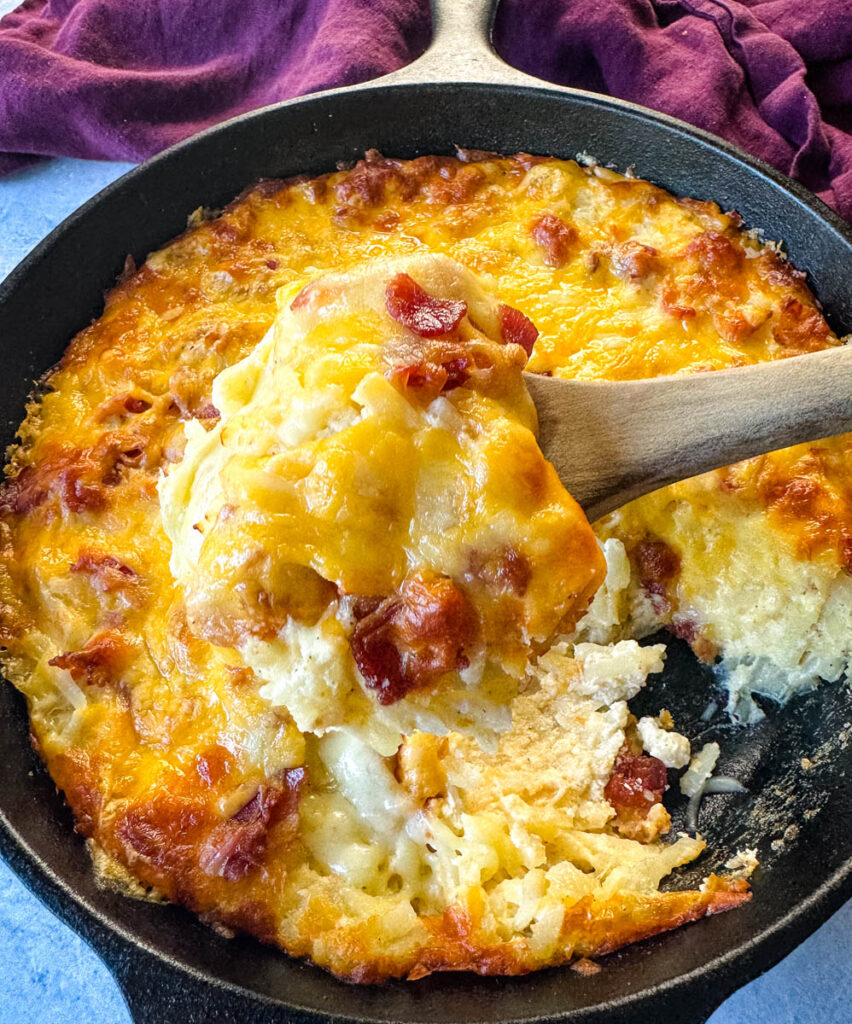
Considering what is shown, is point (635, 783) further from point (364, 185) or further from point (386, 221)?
point (364, 185)

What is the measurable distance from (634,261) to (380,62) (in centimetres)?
119

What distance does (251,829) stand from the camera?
2.13 m

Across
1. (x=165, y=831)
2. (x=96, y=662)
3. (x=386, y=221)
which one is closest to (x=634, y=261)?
(x=386, y=221)

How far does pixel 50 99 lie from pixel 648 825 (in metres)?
3.06

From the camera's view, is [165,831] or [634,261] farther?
[634,261]

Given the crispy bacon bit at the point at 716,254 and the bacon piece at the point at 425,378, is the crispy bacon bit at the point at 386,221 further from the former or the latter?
the bacon piece at the point at 425,378

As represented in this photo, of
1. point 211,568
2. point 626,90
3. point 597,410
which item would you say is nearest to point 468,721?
point 211,568

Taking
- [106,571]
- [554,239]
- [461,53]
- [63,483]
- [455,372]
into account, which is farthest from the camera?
[461,53]

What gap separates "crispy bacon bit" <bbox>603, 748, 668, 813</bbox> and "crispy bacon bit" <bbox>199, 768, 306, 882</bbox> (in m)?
0.79

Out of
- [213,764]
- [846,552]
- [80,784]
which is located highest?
[846,552]

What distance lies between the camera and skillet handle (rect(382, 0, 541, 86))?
3.14 m

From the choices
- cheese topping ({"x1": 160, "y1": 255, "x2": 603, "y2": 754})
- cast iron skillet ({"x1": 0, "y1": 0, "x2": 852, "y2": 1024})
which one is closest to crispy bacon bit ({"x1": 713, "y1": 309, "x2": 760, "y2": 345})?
cast iron skillet ({"x1": 0, "y1": 0, "x2": 852, "y2": 1024})

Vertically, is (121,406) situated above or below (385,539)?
below

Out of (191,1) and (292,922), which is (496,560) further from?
(191,1)
